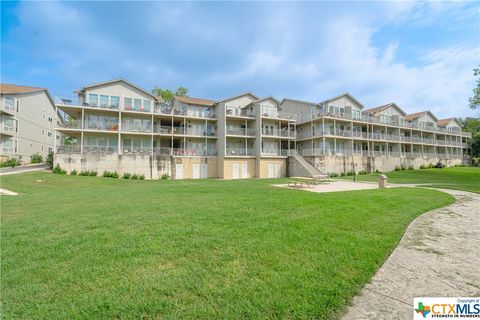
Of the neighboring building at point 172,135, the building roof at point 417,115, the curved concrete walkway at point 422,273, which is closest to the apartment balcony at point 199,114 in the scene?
the neighboring building at point 172,135

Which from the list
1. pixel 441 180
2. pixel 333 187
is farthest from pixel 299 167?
pixel 333 187

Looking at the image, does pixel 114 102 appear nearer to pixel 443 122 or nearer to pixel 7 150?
pixel 7 150

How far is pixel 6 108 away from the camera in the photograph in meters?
33.0

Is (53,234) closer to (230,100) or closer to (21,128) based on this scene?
(230,100)

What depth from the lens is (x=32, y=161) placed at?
3697 centimetres

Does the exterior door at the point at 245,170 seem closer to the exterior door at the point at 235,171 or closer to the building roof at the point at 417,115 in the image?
the exterior door at the point at 235,171

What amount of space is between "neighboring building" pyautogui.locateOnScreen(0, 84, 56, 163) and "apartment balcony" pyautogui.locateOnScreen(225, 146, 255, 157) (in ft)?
80.5

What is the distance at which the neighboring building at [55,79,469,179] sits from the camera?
29.6 meters

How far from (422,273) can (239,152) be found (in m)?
31.1

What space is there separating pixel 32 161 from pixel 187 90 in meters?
29.9

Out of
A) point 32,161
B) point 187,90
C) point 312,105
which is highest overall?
point 187,90

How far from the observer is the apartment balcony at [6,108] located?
106 feet

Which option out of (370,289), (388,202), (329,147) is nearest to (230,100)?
(329,147)

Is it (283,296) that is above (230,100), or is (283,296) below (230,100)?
below
